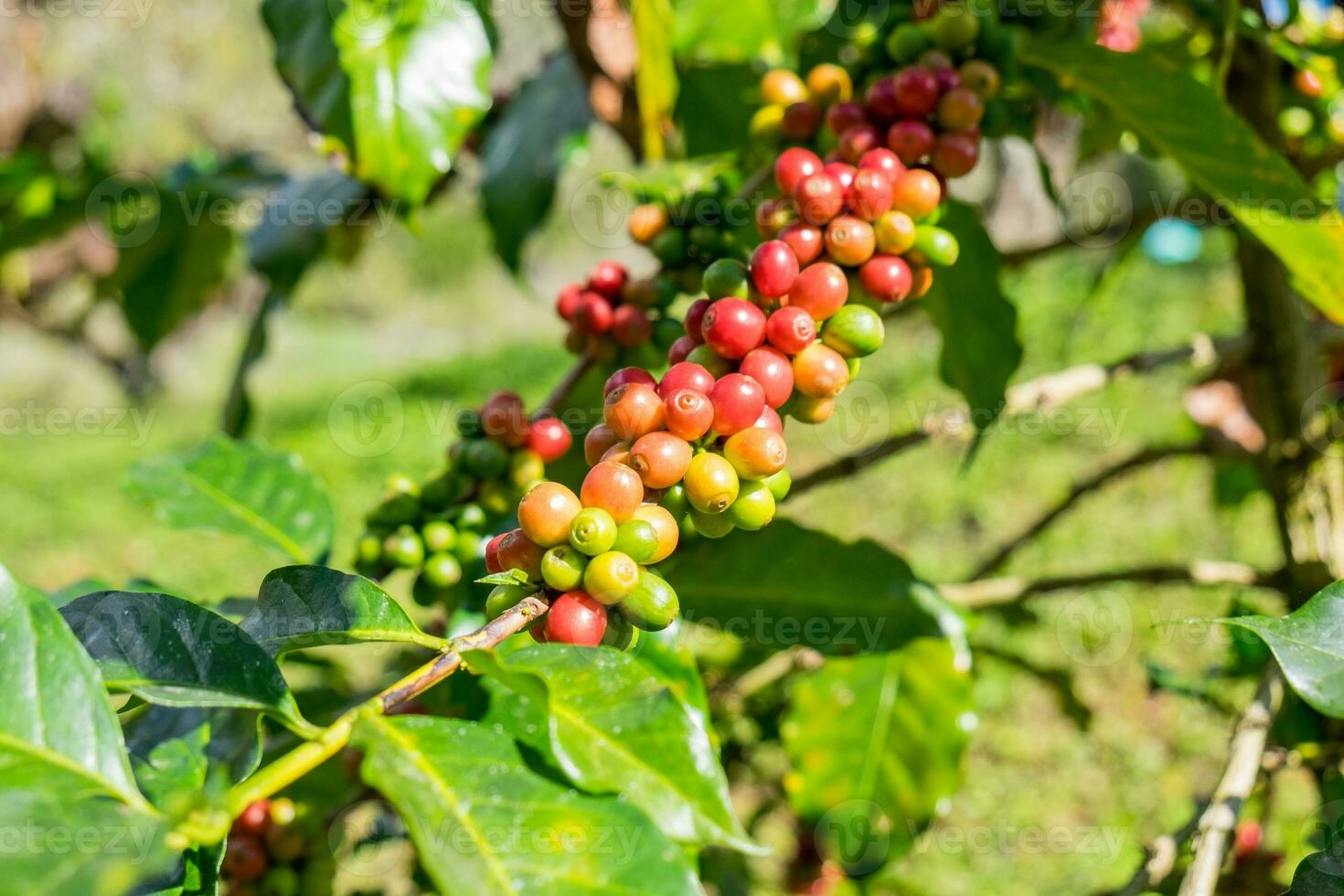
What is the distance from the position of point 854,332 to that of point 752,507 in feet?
0.43

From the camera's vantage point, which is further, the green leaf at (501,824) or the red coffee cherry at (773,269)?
the red coffee cherry at (773,269)

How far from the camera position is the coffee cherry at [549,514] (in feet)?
1.68

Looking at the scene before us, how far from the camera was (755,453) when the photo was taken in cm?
55

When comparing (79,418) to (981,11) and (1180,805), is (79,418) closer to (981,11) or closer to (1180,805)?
(1180,805)

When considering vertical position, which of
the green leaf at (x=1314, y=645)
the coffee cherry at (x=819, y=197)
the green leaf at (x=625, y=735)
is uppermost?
the coffee cherry at (x=819, y=197)

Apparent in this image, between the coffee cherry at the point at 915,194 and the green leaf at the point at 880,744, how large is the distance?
0.59 meters

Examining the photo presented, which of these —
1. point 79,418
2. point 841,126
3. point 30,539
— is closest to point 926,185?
point 841,126

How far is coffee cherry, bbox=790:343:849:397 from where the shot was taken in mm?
608


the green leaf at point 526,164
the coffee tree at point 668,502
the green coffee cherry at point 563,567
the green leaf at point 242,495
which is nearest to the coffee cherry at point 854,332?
the coffee tree at point 668,502

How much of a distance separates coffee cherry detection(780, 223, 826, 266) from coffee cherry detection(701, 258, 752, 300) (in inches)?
1.4

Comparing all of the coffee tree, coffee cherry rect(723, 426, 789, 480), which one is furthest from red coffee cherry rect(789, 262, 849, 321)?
coffee cherry rect(723, 426, 789, 480)

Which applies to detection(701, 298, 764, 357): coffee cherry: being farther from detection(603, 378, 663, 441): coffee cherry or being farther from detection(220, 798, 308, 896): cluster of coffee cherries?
detection(220, 798, 308, 896): cluster of coffee cherries

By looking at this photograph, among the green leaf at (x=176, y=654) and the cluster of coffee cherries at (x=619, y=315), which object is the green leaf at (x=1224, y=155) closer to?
the cluster of coffee cherries at (x=619, y=315)

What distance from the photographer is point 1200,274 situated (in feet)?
15.6
